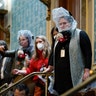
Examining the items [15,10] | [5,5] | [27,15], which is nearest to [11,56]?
[27,15]

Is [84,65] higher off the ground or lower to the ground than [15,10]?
lower

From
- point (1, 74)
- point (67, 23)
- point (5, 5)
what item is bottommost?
point (1, 74)

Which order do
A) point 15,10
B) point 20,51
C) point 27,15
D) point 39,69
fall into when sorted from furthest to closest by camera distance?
point 15,10 → point 27,15 → point 20,51 → point 39,69

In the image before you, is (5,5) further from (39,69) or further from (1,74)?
(39,69)

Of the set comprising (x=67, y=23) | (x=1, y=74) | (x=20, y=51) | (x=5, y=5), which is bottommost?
(x=1, y=74)

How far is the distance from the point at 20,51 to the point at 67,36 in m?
1.42

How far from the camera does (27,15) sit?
7852mm

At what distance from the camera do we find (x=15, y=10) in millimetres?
8516

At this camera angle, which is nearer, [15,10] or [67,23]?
[67,23]

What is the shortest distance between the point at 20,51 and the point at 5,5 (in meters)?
3.88

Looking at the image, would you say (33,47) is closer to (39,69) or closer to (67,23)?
(39,69)

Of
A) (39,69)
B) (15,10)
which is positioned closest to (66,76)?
(39,69)

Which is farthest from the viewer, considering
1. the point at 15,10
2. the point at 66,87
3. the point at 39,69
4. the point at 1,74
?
the point at 15,10

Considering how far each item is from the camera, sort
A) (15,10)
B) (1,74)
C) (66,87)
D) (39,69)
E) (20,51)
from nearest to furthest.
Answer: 1. (66,87)
2. (39,69)
3. (20,51)
4. (1,74)
5. (15,10)
